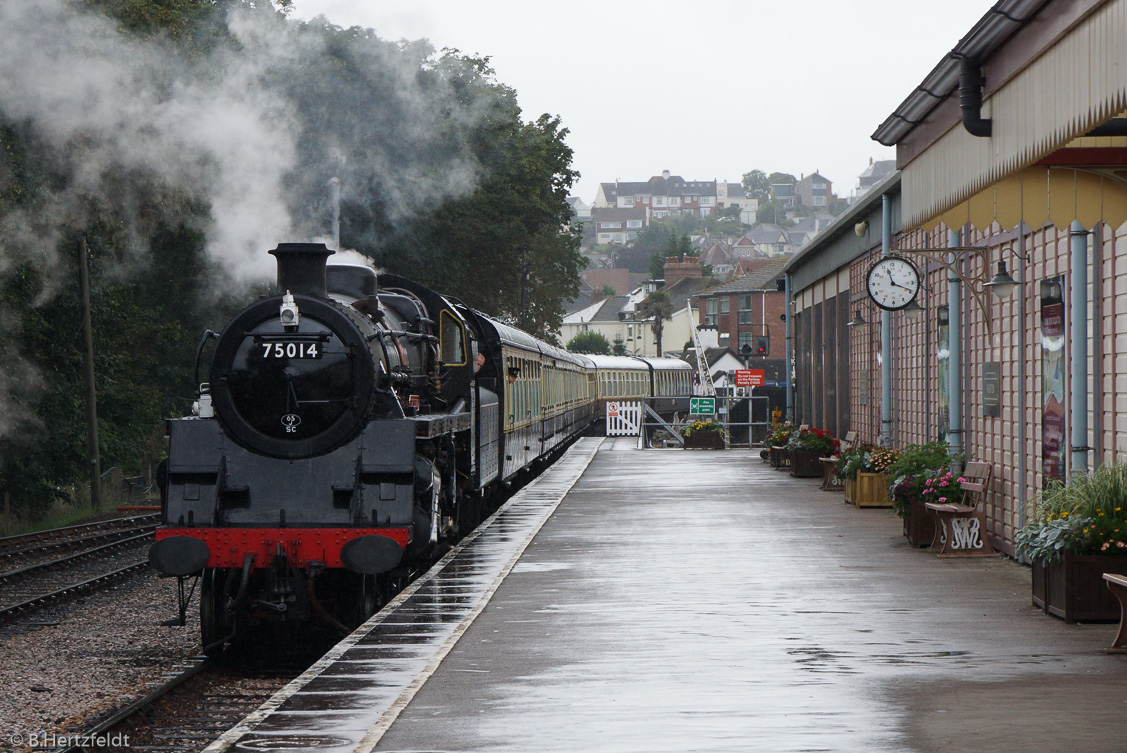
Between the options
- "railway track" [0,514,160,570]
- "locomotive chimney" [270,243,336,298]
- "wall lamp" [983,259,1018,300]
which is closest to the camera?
"locomotive chimney" [270,243,336,298]

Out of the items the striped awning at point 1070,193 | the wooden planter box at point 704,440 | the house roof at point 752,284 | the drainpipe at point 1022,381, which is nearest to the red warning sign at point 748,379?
the wooden planter box at point 704,440

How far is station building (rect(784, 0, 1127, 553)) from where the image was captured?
6.96 metres

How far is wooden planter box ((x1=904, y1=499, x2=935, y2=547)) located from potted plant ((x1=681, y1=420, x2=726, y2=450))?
2332 centimetres

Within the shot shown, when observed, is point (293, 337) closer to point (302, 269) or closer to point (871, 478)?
point (302, 269)

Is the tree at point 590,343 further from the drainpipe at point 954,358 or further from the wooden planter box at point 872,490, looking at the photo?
the drainpipe at point 954,358

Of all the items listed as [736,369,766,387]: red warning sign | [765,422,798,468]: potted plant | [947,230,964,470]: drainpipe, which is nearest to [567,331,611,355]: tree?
[736,369,766,387]: red warning sign

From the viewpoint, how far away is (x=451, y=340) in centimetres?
1501

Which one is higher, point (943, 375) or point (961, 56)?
point (961, 56)

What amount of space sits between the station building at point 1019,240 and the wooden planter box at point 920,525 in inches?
26.5

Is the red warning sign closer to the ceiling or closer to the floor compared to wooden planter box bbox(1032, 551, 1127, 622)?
closer to the ceiling

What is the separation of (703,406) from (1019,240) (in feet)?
81.9

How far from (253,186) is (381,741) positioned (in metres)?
15.8

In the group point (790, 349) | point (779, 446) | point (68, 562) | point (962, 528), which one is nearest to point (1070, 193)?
point (962, 528)

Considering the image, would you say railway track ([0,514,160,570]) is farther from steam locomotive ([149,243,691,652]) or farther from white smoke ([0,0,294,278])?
steam locomotive ([149,243,691,652])
